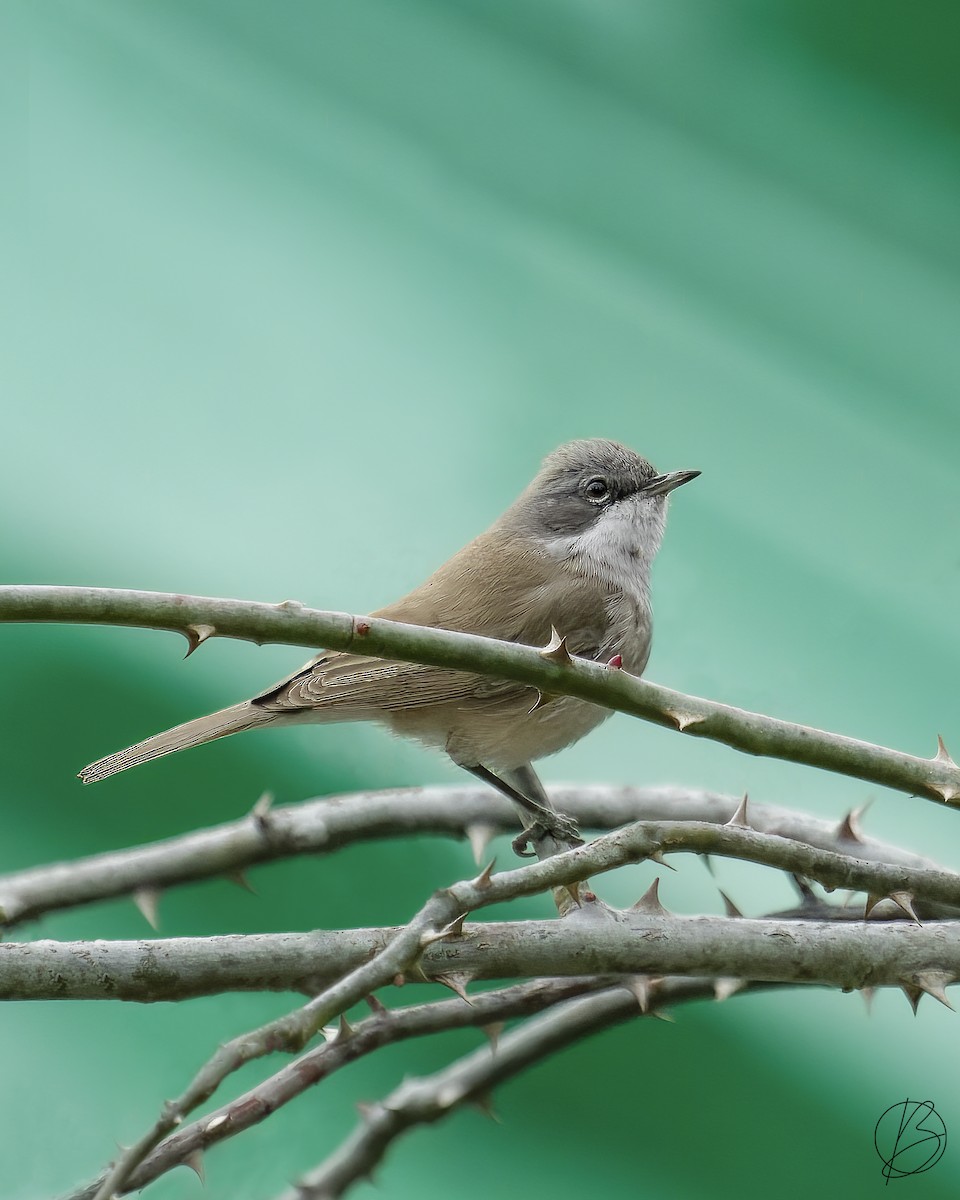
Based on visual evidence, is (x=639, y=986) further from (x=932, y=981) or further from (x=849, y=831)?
(x=849, y=831)

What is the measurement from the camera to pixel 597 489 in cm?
307

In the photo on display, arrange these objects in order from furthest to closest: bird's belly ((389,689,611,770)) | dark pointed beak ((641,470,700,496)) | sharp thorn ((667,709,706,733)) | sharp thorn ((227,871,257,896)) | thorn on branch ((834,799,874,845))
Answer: dark pointed beak ((641,470,700,496)), bird's belly ((389,689,611,770)), sharp thorn ((227,871,257,896)), thorn on branch ((834,799,874,845)), sharp thorn ((667,709,706,733))

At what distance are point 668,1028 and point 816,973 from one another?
116 cm

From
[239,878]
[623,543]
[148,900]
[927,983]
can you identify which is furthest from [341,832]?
[623,543]

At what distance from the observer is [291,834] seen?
1886mm

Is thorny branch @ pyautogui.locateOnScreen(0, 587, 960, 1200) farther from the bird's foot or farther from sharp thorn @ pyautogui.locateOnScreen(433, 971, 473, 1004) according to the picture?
the bird's foot

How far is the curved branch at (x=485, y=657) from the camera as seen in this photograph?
0.94 metres

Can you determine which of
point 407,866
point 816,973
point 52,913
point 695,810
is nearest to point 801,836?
point 695,810

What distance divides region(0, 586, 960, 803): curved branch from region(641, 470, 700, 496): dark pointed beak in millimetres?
1638

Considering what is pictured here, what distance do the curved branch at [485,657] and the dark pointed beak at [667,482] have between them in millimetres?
1638

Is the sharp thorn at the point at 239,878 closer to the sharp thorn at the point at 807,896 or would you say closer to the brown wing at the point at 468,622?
the brown wing at the point at 468,622

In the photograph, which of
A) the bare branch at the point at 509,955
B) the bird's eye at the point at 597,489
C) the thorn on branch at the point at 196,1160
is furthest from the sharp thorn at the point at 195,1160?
the bird's eye at the point at 597,489

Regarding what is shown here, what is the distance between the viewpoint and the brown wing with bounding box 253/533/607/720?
239cm

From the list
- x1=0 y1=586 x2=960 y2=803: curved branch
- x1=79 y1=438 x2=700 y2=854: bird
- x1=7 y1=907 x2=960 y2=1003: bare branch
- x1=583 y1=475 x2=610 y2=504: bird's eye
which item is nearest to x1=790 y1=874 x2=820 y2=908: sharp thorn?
x1=7 y1=907 x2=960 y2=1003: bare branch
